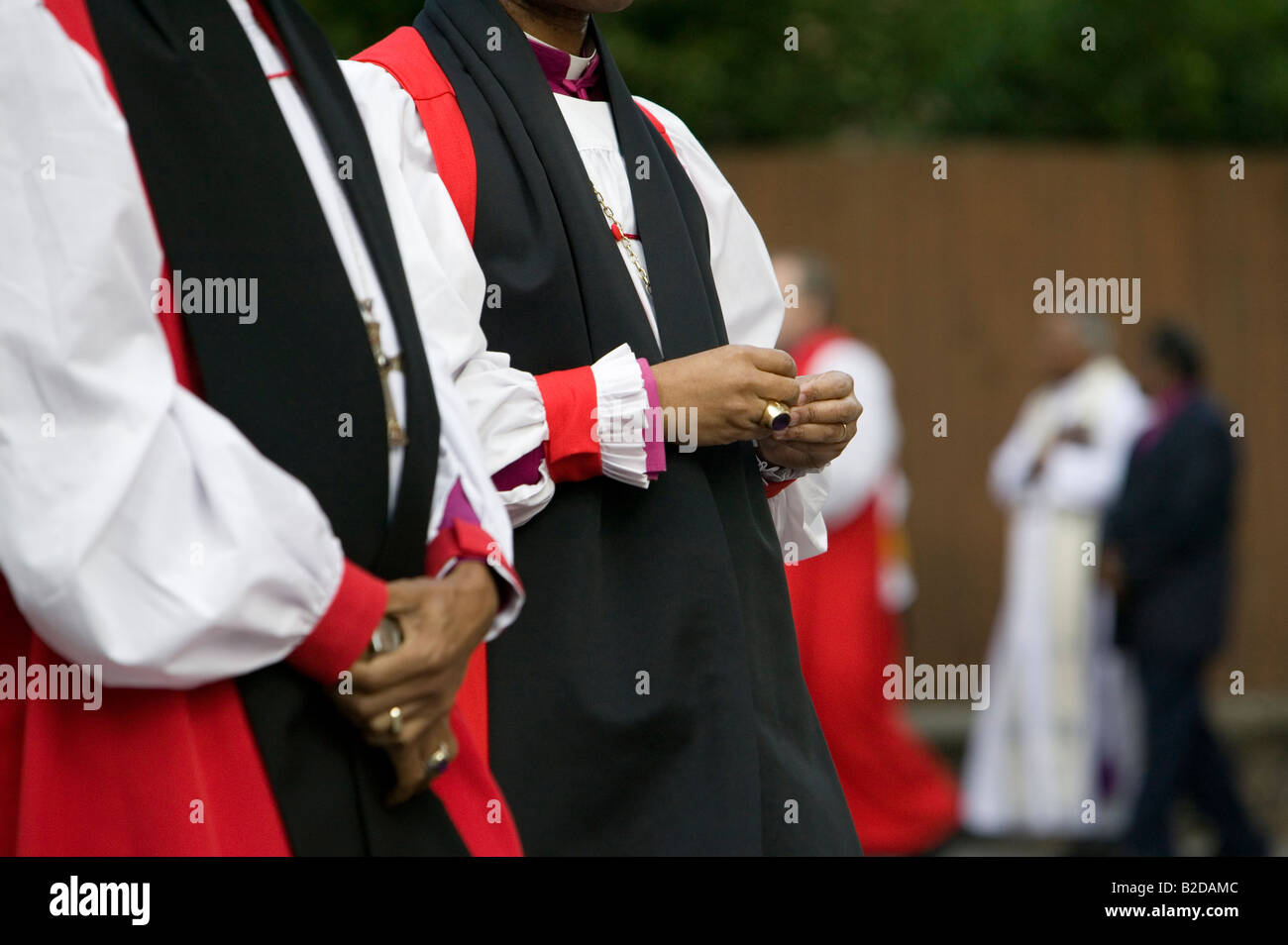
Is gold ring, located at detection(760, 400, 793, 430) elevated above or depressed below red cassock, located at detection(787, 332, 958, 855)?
above

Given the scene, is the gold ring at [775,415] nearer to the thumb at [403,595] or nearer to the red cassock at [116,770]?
the thumb at [403,595]

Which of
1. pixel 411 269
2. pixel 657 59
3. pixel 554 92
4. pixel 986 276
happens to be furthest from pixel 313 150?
pixel 986 276

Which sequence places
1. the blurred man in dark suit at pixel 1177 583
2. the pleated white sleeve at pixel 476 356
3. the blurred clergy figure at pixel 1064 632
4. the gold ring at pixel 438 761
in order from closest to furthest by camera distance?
1. the gold ring at pixel 438 761
2. the pleated white sleeve at pixel 476 356
3. the blurred man in dark suit at pixel 1177 583
4. the blurred clergy figure at pixel 1064 632

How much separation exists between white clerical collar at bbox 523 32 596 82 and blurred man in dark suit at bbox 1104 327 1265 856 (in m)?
4.59

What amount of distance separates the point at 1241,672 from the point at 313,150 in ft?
23.7

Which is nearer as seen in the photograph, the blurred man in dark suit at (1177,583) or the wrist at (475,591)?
the wrist at (475,591)

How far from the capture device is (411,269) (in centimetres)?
195

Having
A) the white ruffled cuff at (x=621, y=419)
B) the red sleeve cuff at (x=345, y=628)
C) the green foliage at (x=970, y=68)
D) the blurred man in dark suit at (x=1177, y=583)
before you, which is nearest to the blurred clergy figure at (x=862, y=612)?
the blurred man in dark suit at (x=1177, y=583)

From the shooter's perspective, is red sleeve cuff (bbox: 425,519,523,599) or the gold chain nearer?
red sleeve cuff (bbox: 425,519,523,599)

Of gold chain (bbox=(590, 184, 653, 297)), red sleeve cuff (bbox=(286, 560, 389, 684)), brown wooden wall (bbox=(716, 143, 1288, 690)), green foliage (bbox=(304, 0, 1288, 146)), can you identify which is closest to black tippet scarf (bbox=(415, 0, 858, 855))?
gold chain (bbox=(590, 184, 653, 297))

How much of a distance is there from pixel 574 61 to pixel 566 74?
0.02 m

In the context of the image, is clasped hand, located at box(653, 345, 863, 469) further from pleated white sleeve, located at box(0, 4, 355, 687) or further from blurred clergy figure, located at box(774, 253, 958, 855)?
blurred clergy figure, located at box(774, 253, 958, 855)

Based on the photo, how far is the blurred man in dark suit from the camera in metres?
6.42

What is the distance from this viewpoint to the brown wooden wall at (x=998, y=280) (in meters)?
8.03
